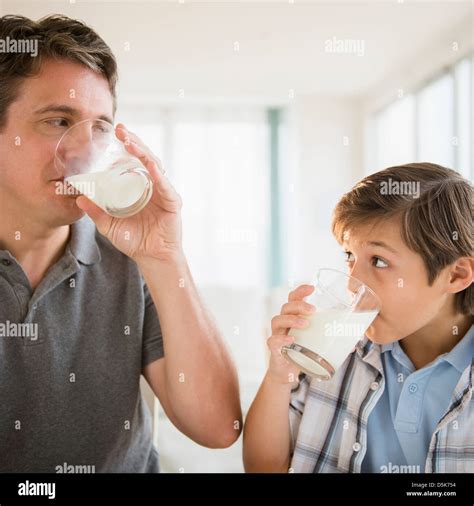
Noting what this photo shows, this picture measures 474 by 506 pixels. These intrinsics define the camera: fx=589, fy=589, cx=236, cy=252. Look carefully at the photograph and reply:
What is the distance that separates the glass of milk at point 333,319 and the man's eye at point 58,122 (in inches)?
15.9

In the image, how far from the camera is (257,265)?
5.76 m

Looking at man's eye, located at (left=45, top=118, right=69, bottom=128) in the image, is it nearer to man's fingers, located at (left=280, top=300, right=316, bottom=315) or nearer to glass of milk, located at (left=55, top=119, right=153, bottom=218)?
glass of milk, located at (left=55, top=119, right=153, bottom=218)

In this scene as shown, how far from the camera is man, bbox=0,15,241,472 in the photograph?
2.71 ft

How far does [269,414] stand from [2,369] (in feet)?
1.30

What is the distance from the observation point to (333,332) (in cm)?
76

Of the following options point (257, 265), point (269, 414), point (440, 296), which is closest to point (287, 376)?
point (269, 414)

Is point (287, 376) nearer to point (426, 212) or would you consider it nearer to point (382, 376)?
point (382, 376)

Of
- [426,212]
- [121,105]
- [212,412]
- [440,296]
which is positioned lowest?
[212,412]

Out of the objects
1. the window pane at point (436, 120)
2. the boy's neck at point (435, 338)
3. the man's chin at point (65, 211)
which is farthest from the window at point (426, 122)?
the man's chin at point (65, 211)

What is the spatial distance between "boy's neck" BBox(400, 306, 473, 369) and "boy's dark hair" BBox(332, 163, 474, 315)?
0.29ft

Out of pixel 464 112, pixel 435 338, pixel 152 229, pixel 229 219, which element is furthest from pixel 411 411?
pixel 229 219

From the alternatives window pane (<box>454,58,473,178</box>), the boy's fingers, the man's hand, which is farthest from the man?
window pane (<box>454,58,473,178</box>)

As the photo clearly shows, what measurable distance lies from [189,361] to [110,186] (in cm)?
30

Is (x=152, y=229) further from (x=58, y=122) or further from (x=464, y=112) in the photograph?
(x=464, y=112)
